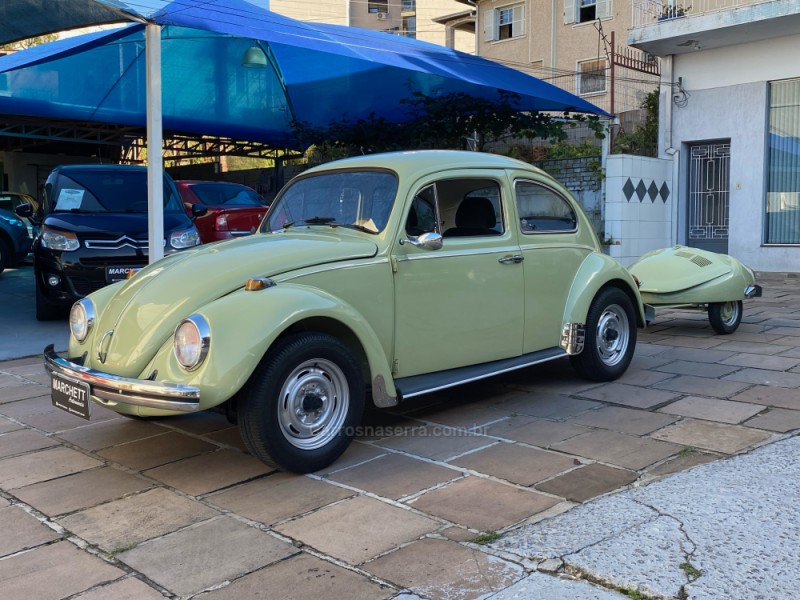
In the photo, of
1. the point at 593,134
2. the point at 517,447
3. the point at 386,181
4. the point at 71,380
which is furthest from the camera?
the point at 593,134

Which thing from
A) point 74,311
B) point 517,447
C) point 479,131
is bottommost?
point 517,447

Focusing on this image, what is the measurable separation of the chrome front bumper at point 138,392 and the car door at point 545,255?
100 inches

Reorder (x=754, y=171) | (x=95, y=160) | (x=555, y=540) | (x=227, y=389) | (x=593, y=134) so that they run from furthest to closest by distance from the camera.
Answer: (x=95, y=160), (x=593, y=134), (x=754, y=171), (x=227, y=389), (x=555, y=540)

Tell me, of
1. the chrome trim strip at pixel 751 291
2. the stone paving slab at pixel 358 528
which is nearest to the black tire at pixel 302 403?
the stone paving slab at pixel 358 528

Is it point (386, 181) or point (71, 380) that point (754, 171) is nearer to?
point (386, 181)

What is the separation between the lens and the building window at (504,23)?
82.0 feet

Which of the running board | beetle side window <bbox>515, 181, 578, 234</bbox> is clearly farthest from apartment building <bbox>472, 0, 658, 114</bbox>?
the running board

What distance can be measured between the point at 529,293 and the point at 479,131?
30.9ft

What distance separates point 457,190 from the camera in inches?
205

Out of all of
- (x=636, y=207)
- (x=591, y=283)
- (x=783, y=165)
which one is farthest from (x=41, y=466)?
(x=783, y=165)

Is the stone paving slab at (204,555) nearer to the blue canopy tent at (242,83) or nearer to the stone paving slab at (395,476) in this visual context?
the stone paving slab at (395,476)

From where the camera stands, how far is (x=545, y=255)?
5.49 m

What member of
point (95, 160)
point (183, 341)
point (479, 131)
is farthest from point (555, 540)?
point (95, 160)

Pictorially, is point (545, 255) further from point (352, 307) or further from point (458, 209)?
point (352, 307)
